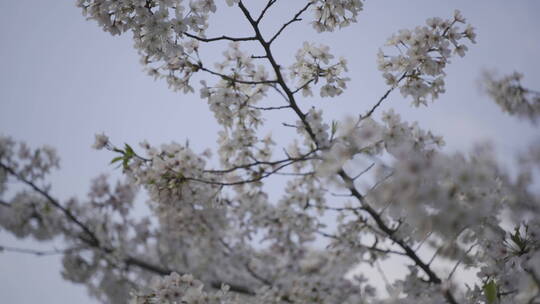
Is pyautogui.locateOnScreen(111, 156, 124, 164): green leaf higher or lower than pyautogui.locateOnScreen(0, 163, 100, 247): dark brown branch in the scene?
lower

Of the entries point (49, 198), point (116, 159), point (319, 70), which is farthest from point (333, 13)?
point (49, 198)

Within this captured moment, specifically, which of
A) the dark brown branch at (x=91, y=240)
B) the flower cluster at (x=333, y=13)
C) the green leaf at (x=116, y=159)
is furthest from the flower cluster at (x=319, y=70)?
the dark brown branch at (x=91, y=240)

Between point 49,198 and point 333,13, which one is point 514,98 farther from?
point 49,198

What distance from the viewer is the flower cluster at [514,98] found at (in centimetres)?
904

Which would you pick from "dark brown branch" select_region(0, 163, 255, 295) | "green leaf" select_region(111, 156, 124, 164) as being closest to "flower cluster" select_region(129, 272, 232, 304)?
"green leaf" select_region(111, 156, 124, 164)

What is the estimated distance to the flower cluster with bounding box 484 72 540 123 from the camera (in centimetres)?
904

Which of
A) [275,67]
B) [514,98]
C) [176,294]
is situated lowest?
[176,294]

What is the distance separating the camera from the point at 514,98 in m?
9.16

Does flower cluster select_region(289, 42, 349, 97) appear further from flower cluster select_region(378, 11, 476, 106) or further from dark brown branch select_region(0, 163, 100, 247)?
dark brown branch select_region(0, 163, 100, 247)

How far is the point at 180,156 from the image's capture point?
4914 millimetres

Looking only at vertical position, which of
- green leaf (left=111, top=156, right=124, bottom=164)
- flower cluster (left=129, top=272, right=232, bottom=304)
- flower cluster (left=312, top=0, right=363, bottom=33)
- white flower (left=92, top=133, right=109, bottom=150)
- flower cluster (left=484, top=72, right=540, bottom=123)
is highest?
flower cluster (left=484, top=72, right=540, bottom=123)

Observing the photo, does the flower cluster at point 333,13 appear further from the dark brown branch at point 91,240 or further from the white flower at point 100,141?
the dark brown branch at point 91,240

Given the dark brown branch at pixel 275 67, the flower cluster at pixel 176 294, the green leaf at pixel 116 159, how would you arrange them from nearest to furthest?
the dark brown branch at pixel 275 67
the flower cluster at pixel 176 294
the green leaf at pixel 116 159

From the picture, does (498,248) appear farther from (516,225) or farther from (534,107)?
(534,107)
